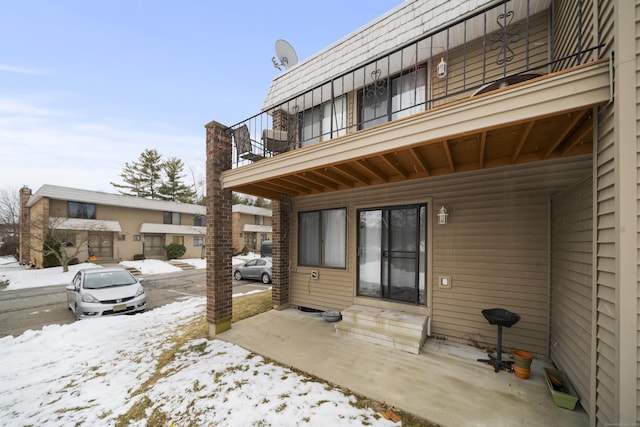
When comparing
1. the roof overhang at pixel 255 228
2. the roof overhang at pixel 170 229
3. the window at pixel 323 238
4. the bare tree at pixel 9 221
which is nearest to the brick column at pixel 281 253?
the window at pixel 323 238

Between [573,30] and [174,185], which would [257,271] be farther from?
A: [174,185]

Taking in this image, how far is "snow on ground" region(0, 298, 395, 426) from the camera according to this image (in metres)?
2.53

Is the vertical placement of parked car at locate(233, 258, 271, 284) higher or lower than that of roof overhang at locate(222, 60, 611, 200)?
lower

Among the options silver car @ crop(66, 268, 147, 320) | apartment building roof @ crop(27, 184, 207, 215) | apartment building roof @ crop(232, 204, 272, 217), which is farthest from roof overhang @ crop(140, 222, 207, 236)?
silver car @ crop(66, 268, 147, 320)

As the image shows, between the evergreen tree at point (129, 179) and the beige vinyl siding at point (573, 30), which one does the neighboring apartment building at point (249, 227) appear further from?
the beige vinyl siding at point (573, 30)

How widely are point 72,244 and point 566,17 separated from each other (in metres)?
24.2

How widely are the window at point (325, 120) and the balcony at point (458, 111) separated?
0.10ft

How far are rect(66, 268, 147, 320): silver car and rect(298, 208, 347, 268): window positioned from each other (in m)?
4.54

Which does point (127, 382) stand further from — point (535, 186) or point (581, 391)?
point (535, 186)

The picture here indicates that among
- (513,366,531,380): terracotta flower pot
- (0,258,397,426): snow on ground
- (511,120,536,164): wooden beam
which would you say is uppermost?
(511,120,536,164): wooden beam

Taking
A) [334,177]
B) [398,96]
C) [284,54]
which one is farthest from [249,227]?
[398,96]

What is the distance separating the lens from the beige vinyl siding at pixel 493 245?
139 inches

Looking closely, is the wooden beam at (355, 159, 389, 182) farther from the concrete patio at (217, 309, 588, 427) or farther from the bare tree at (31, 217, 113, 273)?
the bare tree at (31, 217, 113, 273)

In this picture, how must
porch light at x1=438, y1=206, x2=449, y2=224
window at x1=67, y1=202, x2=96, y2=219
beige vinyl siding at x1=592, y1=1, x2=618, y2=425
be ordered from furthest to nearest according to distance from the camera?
window at x1=67, y1=202, x2=96, y2=219, porch light at x1=438, y1=206, x2=449, y2=224, beige vinyl siding at x1=592, y1=1, x2=618, y2=425
